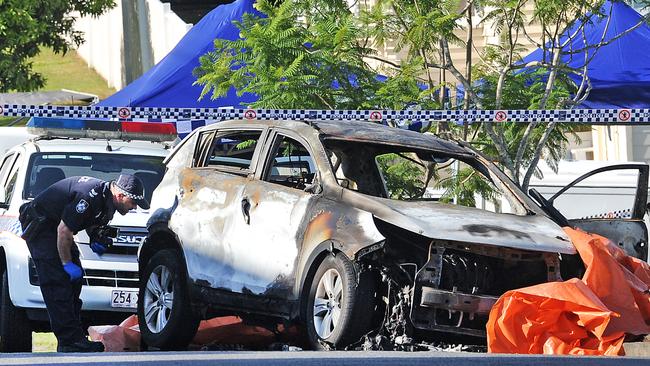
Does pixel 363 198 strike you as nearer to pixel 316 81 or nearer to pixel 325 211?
pixel 325 211

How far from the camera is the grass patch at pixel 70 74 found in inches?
2066

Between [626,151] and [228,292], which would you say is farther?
[626,151]

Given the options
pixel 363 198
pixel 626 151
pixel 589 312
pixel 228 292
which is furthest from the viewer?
pixel 626 151

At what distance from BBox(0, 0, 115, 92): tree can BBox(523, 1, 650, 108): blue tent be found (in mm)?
16926

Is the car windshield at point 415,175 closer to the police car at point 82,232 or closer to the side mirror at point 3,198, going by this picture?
the police car at point 82,232

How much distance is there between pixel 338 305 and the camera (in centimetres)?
762

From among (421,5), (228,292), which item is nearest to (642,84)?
(421,5)

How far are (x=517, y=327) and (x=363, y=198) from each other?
49.8 inches

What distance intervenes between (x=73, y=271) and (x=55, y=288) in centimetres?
18

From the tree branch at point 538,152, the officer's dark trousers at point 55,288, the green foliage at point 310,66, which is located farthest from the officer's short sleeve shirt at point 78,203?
the tree branch at point 538,152

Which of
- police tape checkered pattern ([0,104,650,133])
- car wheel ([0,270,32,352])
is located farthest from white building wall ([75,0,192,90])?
car wheel ([0,270,32,352])

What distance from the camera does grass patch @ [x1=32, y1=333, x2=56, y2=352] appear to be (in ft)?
38.3

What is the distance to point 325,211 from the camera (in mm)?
7957

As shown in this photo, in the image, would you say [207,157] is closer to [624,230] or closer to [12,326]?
[12,326]
